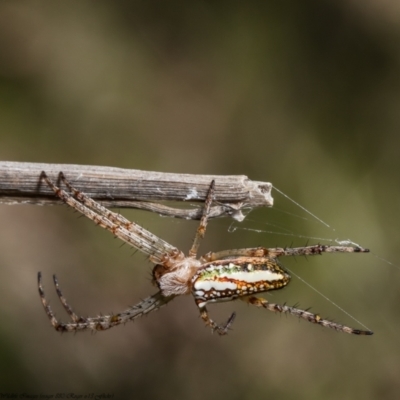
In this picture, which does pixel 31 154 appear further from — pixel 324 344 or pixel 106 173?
pixel 324 344

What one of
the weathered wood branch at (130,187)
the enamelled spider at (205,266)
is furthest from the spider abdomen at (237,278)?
the weathered wood branch at (130,187)

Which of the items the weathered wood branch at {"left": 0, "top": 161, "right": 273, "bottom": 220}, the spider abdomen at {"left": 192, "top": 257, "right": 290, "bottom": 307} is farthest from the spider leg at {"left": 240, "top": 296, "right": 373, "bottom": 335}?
the weathered wood branch at {"left": 0, "top": 161, "right": 273, "bottom": 220}

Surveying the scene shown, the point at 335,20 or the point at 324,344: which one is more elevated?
the point at 335,20

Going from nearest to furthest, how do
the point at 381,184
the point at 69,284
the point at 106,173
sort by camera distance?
the point at 106,173 < the point at 381,184 < the point at 69,284

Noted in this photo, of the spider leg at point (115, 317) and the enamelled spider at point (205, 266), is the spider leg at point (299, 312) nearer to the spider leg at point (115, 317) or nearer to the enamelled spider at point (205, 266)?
the enamelled spider at point (205, 266)

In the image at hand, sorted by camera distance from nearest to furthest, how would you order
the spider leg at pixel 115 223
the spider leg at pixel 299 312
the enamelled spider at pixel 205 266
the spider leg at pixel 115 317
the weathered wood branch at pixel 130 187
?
the weathered wood branch at pixel 130 187 → the spider leg at pixel 115 223 → the enamelled spider at pixel 205 266 → the spider leg at pixel 299 312 → the spider leg at pixel 115 317

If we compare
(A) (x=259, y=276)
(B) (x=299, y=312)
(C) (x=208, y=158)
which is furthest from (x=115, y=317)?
(C) (x=208, y=158)

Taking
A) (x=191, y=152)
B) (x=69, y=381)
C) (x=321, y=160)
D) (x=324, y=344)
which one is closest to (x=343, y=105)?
(x=321, y=160)
